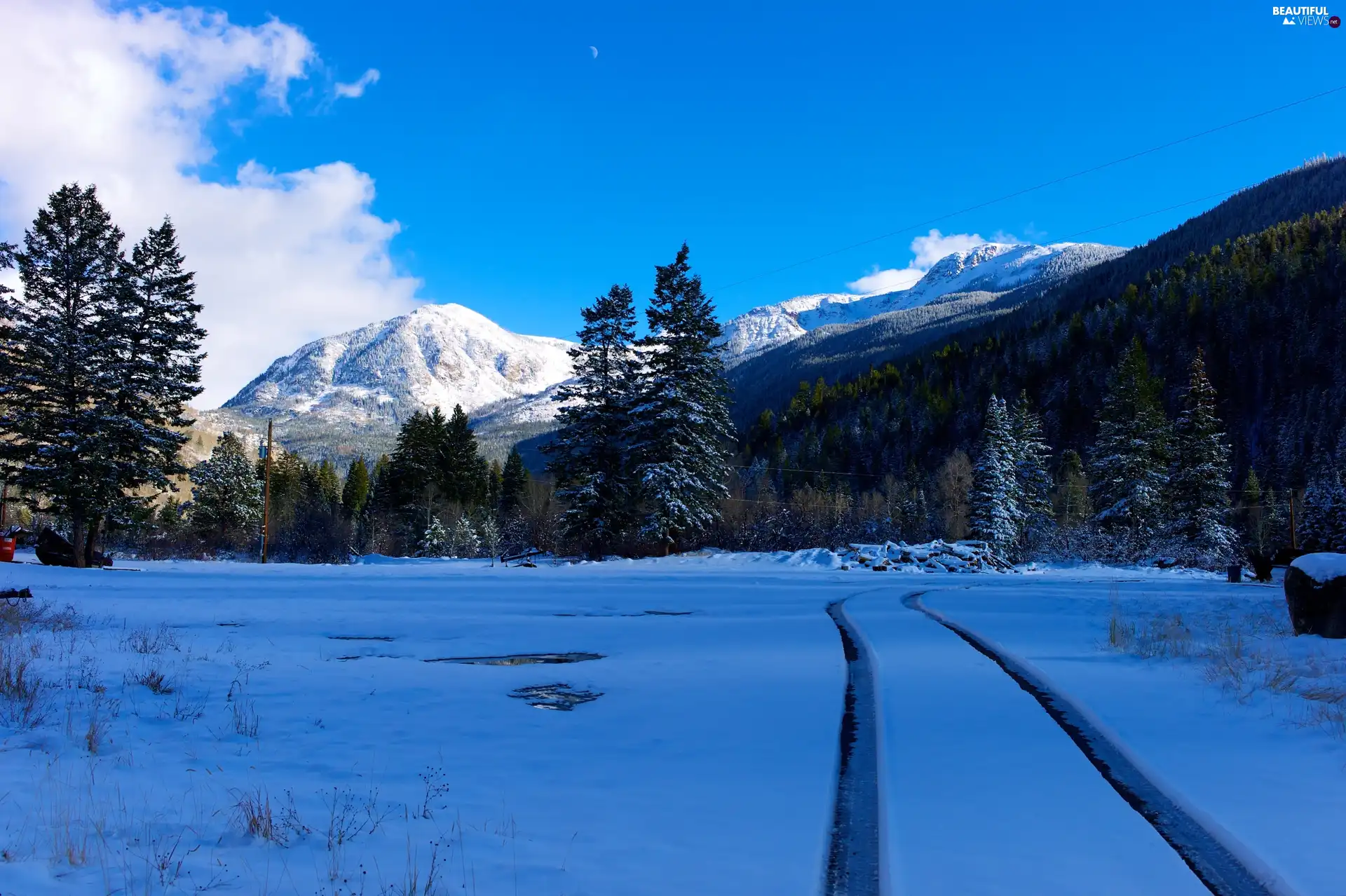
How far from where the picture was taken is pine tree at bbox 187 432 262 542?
6162cm

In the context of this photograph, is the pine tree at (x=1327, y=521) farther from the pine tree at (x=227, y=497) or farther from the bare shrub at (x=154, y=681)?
the pine tree at (x=227, y=497)

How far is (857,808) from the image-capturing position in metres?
4.46

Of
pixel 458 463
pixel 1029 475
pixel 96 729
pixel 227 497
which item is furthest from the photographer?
pixel 458 463

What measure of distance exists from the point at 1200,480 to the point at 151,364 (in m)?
55.8

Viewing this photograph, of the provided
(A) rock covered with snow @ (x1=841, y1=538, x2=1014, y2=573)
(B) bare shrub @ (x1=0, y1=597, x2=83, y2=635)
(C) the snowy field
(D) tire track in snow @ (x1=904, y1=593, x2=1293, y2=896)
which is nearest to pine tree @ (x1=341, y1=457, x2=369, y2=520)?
(A) rock covered with snow @ (x1=841, y1=538, x2=1014, y2=573)

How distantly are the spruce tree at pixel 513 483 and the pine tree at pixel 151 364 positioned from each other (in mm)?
38855

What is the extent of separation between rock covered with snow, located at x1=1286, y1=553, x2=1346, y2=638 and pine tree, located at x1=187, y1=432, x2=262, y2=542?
65.4m

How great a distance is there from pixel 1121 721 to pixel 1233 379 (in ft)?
423

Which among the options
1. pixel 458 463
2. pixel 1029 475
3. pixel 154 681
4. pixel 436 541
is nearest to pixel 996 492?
pixel 1029 475

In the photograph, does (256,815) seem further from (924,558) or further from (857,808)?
(924,558)

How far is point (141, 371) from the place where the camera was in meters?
30.0

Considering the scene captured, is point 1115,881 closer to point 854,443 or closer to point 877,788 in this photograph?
point 877,788

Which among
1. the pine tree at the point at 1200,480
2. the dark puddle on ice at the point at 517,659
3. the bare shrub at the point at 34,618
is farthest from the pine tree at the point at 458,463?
the dark puddle on ice at the point at 517,659

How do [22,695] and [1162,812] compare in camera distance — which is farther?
[22,695]
